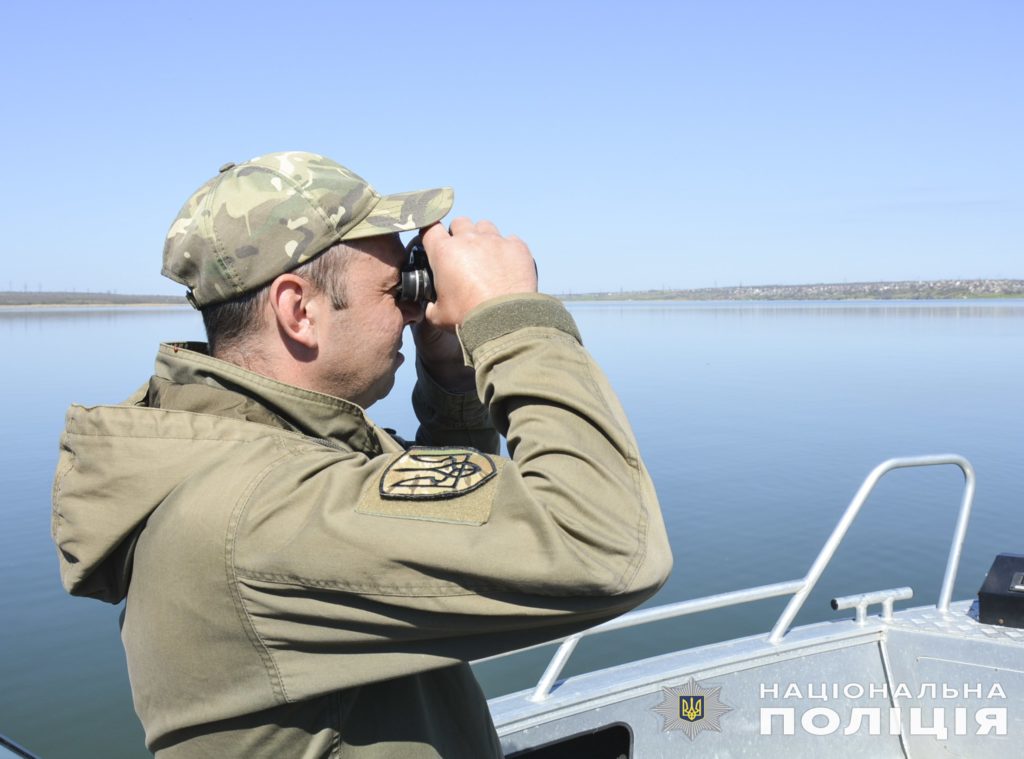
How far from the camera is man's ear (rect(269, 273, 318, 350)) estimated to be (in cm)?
126

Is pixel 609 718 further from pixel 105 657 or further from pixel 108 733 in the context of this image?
pixel 105 657

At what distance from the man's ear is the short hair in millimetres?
12

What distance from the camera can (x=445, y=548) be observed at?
38.9 inches

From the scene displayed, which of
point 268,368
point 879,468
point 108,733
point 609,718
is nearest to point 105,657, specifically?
point 108,733

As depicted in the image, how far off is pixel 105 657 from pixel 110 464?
22.8 ft

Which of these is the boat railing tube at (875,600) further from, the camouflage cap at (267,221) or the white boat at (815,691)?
the camouflage cap at (267,221)

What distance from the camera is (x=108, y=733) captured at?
19.6 ft

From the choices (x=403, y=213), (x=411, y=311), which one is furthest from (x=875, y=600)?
(x=403, y=213)

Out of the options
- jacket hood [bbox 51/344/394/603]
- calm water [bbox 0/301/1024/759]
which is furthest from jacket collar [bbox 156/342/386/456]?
calm water [bbox 0/301/1024/759]

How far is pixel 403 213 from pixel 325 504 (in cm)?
52

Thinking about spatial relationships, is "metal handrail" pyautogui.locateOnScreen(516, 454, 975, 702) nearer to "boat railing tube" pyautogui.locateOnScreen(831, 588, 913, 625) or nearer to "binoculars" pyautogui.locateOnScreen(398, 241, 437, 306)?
"boat railing tube" pyautogui.locateOnScreen(831, 588, 913, 625)

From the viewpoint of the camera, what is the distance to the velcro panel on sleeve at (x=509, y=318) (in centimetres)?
119

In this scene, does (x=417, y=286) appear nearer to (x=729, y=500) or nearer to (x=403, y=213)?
(x=403, y=213)

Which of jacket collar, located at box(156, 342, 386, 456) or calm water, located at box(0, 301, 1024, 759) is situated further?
calm water, located at box(0, 301, 1024, 759)
